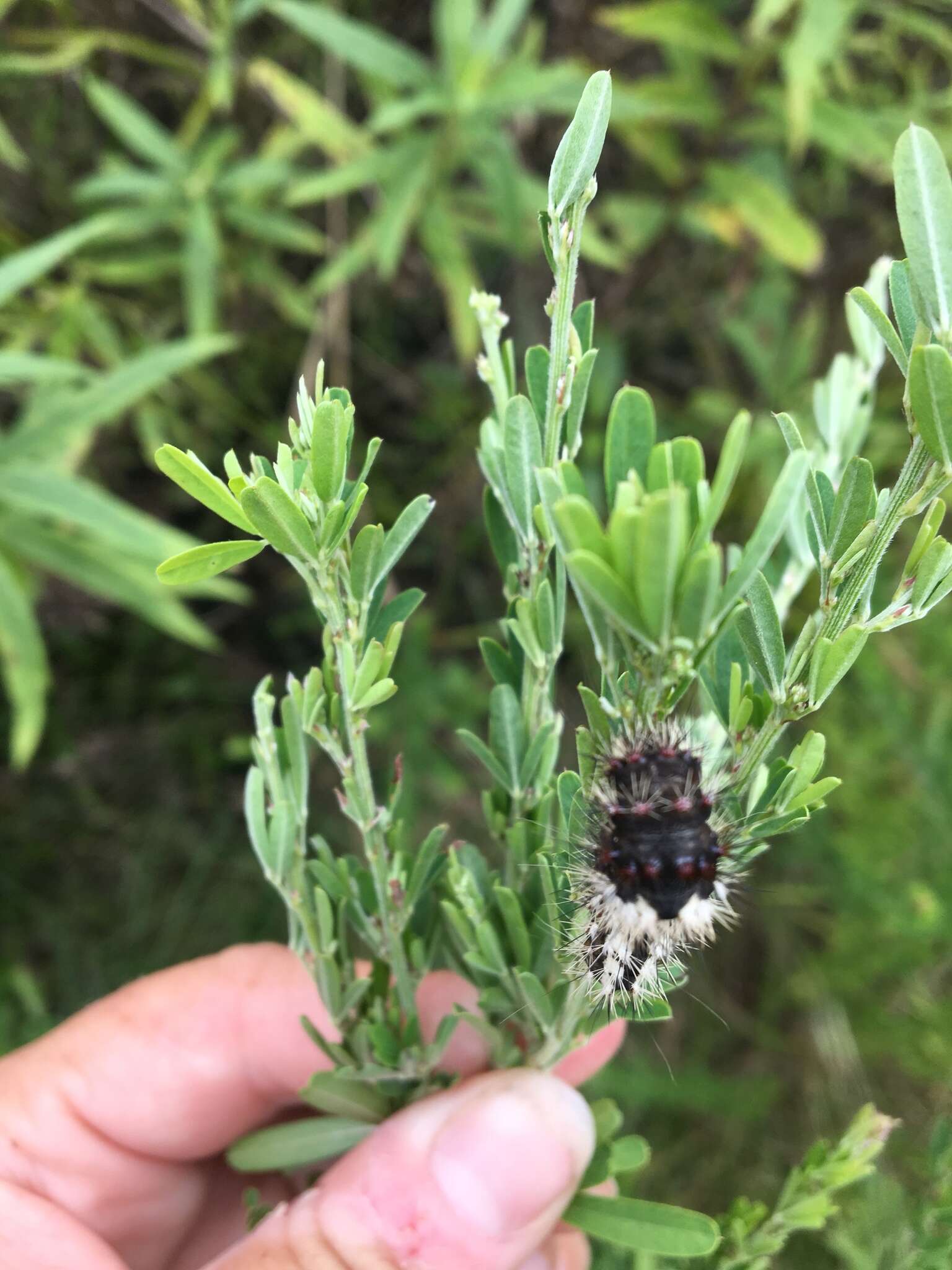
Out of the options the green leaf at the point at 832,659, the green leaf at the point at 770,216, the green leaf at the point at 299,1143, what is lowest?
the green leaf at the point at 299,1143

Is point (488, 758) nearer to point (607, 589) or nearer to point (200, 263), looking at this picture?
point (607, 589)

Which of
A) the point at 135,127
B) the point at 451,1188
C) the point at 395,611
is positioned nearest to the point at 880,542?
the point at 395,611

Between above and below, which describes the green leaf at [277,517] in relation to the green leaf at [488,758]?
above

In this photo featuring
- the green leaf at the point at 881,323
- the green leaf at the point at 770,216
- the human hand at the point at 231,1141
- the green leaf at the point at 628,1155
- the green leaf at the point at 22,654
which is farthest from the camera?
the green leaf at the point at 770,216

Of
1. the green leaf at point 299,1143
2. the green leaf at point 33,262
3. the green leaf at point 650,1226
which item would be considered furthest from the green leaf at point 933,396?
the green leaf at point 33,262

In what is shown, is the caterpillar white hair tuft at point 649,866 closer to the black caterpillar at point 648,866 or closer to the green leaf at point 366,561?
the black caterpillar at point 648,866

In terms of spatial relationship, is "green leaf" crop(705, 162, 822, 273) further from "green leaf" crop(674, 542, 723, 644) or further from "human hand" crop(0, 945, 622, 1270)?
"green leaf" crop(674, 542, 723, 644)
